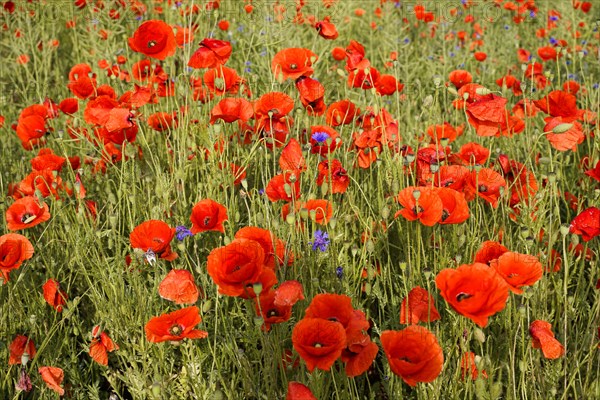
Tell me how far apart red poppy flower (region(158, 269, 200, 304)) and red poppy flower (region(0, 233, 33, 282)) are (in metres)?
0.41

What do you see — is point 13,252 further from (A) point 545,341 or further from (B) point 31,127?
(A) point 545,341

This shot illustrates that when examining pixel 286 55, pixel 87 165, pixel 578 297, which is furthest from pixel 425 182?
pixel 87 165

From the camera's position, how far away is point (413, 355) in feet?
4.22

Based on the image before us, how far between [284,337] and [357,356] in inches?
15.8

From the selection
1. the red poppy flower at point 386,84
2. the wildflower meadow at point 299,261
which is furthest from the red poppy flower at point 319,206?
the red poppy flower at point 386,84

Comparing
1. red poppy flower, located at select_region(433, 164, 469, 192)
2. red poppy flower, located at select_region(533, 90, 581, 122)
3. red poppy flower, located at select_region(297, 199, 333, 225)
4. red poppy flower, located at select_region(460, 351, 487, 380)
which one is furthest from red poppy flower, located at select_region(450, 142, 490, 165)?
red poppy flower, located at select_region(460, 351, 487, 380)

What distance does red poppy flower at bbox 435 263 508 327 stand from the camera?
49.7 inches

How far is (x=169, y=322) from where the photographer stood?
1503 mm

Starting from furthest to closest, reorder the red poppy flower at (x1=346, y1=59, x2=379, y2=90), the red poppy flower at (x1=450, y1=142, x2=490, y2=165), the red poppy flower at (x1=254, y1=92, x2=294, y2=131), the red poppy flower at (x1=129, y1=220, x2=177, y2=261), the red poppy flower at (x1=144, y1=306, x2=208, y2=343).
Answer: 1. the red poppy flower at (x1=346, y1=59, x2=379, y2=90)
2. the red poppy flower at (x1=254, y1=92, x2=294, y2=131)
3. the red poppy flower at (x1=450, y1=142, x2=490, y2=165)
4. the red poppy flower at (x1=129, y1=220, x2=177, y2=261)
5. the red poppy flower at (x1=144, y1=306, x2=208, y2=343)

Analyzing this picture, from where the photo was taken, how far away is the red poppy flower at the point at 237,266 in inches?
54.8

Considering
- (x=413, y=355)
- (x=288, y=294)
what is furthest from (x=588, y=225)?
(x=288, y=294)

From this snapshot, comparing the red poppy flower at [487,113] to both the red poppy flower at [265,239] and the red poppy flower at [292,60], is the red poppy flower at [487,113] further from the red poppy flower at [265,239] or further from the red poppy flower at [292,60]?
the red poppy flower at [265,239]

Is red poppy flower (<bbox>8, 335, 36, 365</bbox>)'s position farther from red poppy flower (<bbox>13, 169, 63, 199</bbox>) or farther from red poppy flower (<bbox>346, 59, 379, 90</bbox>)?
red poppy flower (<bbox>346, 59, 379, 90</bbox>)

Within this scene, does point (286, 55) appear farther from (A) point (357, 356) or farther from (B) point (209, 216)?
(A) point (357, 356)
